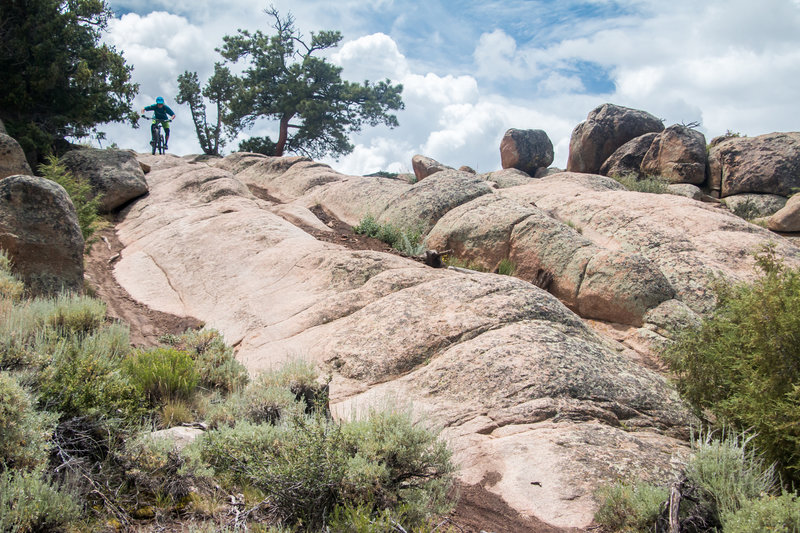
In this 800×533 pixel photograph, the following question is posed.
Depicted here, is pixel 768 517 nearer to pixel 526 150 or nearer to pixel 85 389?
pixel 85 389

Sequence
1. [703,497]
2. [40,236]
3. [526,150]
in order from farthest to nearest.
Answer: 1. [526,150]
2. [40,236]
3. [703,497]

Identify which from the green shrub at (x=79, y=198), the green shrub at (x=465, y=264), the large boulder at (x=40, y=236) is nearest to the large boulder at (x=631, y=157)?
the green shrub at (x=465, y=264)

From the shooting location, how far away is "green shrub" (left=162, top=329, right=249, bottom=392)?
7.32 metres

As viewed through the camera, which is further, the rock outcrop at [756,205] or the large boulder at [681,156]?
the large boulder at [681,156]

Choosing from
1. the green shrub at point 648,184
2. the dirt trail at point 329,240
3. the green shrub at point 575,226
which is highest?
the green shrub at point 648,184

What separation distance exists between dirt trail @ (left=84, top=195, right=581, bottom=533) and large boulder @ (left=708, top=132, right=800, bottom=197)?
16863 millimetres

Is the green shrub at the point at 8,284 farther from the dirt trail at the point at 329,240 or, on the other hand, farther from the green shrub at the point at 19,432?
the green shrub at the point at 19,432

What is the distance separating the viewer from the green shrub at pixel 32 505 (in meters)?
3.29

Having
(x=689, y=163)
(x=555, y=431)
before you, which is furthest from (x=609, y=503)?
(x=689, y=163)

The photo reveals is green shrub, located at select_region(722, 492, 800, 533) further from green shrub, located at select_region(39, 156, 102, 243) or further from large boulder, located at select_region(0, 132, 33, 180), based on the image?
large boulder, located at select_region(0, 132, 33, 180)

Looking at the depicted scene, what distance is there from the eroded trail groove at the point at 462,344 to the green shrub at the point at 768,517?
1.21 meters

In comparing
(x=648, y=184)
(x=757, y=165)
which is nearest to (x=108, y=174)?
(x=648, y=184)

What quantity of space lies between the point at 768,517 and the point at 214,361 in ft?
21.7

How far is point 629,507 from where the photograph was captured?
4.47 metres
